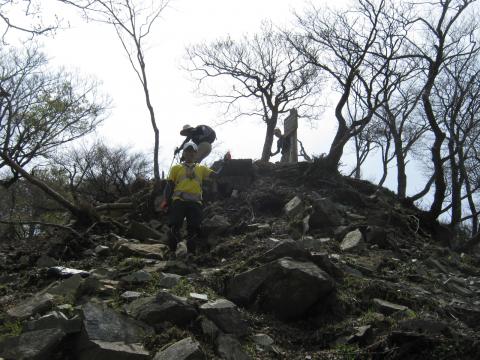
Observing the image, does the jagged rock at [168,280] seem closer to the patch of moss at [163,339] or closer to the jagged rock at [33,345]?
the patch of moss at [163,339]

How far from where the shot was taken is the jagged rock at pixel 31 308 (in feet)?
14.6

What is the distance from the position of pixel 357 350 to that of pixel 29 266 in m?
5.09

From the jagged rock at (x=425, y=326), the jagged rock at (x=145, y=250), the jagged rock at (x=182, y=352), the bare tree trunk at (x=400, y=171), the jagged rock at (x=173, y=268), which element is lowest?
the jagged rock at (x=182, y=352)

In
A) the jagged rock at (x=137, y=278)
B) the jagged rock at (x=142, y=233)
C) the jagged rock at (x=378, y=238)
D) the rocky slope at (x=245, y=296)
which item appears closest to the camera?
the rocky slope at (x=245, y=296)

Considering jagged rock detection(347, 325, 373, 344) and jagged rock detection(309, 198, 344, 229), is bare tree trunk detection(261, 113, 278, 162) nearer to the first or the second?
jagged rock detection(309, 198, 344, 229)

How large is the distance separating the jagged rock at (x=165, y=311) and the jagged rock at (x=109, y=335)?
0.37 feet

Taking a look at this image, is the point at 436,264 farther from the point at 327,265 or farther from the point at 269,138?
the point at 269,138

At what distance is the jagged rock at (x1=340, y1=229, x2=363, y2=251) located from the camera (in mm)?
7159

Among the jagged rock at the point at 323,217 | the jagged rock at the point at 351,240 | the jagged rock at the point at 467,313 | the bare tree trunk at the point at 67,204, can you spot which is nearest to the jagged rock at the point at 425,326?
the jagged rock at the point at 467,313

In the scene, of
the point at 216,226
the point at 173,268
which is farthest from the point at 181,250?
the point at 173,268

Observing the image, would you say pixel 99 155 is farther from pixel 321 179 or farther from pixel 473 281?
pixel 473 281

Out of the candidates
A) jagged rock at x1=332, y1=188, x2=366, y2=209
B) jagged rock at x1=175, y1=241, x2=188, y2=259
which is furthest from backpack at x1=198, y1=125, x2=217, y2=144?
jagged rock at x1=175, y1=241, x2=188, y2=259

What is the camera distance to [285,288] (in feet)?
16.2

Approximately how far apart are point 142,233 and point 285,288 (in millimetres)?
3914
